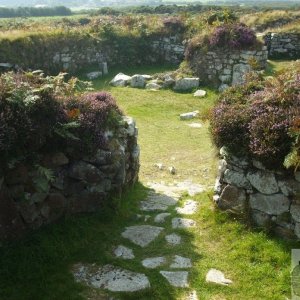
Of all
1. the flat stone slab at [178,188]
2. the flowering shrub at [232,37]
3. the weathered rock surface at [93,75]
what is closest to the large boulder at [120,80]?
the weathered rock surface at [93,75]

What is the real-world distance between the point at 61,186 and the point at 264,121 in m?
3.60

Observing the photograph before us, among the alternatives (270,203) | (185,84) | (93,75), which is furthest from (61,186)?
(93,75)

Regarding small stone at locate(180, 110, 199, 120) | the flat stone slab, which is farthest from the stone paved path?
small stone at locate(180, 110, 199, 120)

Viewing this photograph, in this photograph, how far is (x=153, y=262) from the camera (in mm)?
7047

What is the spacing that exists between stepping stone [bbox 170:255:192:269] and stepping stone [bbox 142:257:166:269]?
17 centimetres

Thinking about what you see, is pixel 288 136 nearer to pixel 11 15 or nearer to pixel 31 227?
pixel 31 227

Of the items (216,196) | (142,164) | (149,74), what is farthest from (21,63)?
(216,196)

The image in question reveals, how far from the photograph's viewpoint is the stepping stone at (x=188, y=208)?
895 cm

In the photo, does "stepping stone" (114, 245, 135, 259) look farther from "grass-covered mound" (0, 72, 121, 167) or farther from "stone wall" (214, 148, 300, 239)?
"stone wall" (214, 148, 300, 239)

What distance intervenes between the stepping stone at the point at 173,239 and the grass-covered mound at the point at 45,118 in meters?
2.05

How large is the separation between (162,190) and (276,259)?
4014 mm

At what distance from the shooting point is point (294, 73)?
8664 millimetres

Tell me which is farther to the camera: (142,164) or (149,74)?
(149,74)

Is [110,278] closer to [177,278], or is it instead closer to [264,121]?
[177,278]
